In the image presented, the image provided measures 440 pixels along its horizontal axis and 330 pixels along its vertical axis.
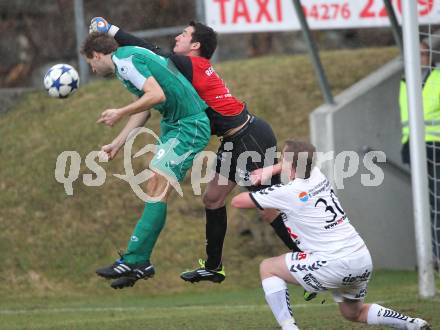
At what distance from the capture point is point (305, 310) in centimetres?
1090

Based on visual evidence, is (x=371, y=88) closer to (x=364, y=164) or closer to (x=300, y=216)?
(x=364, y=164)

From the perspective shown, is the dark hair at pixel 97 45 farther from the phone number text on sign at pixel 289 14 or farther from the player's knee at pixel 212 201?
the phone number text on sign at pixel 289 14

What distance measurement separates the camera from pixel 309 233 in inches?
311

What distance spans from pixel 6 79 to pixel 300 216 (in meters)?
11.4

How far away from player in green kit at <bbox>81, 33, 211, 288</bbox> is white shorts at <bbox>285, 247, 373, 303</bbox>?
1317 millimetres

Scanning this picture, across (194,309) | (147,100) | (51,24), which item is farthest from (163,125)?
(51,24)

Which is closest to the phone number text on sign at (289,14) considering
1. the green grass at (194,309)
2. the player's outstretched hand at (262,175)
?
the green grass at (194,309)

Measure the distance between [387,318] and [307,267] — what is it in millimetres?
788

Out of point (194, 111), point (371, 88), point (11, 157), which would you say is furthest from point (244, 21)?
point (194, 111)

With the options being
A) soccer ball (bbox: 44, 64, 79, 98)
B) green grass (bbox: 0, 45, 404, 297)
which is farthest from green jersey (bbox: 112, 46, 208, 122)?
green grass (bbox: 0, 45, 404, 297)

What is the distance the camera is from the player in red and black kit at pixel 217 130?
921 centimetres

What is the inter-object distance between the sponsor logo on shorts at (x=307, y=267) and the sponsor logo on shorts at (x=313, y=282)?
5cm

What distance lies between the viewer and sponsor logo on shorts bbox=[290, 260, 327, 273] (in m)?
7.85

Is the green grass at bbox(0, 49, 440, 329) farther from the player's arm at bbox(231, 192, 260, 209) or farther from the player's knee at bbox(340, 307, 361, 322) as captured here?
the player's arm at bbox(231, 192, 260, 209)
